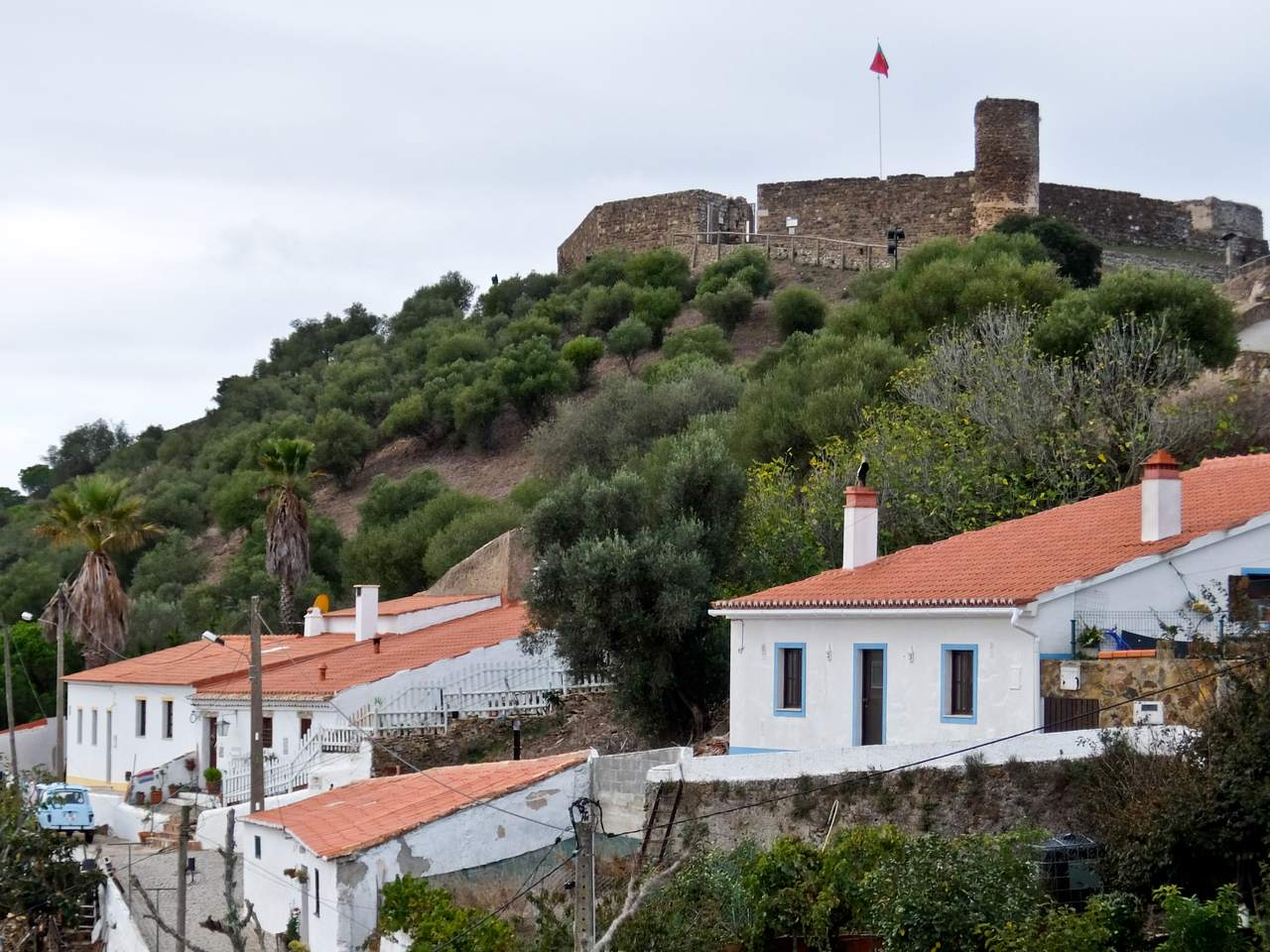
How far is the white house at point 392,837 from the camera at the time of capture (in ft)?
67.9

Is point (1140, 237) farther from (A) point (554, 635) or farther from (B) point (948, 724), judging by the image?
(B) point (948, 724)

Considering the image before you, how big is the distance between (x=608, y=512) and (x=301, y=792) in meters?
7.06

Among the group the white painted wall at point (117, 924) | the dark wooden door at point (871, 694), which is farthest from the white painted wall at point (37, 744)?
the dark wooden door at point (871, 694)

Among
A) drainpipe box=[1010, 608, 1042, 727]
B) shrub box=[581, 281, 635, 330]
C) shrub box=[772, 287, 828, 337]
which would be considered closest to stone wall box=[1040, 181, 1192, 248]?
shrub box=[772, 287, 828, 337]

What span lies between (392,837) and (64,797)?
587 inches

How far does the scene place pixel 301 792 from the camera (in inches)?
1188

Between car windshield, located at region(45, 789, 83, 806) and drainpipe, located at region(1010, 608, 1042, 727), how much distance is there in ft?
65.8

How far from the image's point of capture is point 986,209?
66062mm

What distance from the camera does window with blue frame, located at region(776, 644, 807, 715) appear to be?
23.4 m

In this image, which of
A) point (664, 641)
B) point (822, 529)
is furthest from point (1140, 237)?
point (664, 641)

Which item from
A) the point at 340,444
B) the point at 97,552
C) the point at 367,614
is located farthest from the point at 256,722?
the point at 340,444

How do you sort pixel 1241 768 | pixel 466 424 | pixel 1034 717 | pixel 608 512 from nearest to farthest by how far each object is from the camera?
1. pixel 1241 768
2. pixel 1034 717
3. pixel 608 512
4. pixel 466 424

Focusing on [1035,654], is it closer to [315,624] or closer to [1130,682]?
[1130,682]

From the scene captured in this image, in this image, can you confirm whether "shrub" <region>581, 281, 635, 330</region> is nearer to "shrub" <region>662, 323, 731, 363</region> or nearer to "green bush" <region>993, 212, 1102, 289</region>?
"shrub" <region>662, 323, 731, 363</region>
